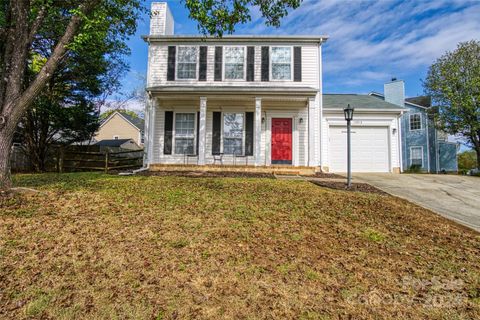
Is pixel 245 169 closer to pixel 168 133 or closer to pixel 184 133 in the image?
pixel 184 133

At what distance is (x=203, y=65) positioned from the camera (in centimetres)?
1150

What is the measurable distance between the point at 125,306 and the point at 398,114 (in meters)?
13.5

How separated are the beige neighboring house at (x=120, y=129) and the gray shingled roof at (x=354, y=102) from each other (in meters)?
23.6

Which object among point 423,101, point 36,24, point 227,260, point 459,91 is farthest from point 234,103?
point 423,101

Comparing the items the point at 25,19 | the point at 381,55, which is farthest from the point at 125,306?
the point at 381,55

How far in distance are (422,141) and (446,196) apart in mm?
13907

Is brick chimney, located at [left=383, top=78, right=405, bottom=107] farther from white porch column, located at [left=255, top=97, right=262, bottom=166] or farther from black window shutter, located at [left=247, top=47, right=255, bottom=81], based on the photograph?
white porch column, located at [left=255, top=97, right=262, bottom=166]

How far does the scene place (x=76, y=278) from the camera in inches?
107

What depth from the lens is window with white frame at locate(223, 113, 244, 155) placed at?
36.8 feet

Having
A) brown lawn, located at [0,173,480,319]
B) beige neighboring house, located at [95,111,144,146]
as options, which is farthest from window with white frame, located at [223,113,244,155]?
beige neighboring house, located at [95,111,144,146]

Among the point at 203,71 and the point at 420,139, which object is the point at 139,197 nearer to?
the point at 203,71

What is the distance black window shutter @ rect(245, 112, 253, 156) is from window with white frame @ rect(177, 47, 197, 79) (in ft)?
10.7

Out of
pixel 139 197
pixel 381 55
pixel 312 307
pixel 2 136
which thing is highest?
pixel 381 55

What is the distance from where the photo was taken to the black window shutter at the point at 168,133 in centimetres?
1123
